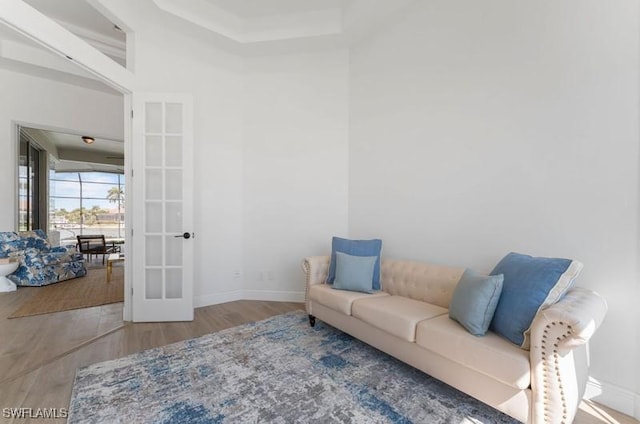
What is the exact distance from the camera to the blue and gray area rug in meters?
1.80

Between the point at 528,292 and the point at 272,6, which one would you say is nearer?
the point at 528,292

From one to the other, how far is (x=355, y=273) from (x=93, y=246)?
749 cm

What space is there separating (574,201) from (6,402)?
3.96 meters

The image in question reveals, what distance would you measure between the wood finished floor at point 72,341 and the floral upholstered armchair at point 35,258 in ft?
2.71

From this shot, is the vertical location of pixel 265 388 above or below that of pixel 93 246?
below

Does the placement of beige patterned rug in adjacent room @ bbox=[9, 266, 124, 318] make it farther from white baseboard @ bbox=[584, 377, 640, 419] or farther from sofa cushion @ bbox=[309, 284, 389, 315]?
white baseboard @ bbox=[584, 377, 640, 419]

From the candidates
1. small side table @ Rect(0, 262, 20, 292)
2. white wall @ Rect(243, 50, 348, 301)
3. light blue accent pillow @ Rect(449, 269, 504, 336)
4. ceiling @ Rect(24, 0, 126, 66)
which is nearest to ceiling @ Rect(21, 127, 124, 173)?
small side table @ Rect(0, 262, 20, 292)

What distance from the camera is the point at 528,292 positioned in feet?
5.98

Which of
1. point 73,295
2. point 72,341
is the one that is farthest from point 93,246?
point 72,341

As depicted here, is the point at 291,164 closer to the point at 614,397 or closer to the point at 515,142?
the point at 515,142

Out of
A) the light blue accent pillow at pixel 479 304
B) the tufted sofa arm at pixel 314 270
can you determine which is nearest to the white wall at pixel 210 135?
the tufted sofa arm at pixel 314 270

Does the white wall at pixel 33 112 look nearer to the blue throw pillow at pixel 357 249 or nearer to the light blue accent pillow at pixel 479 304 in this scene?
the blue throw pillow at pixel 357 249

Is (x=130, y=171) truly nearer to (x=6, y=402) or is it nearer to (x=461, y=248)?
(x=6, y=402)

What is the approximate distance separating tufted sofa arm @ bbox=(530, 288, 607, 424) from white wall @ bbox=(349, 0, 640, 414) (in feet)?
2.14
